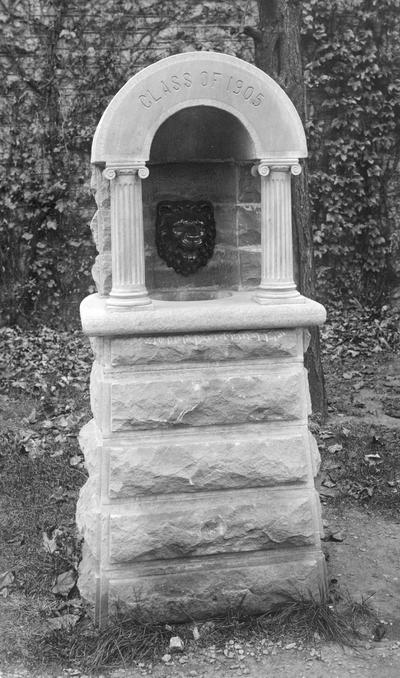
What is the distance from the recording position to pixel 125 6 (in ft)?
29.3

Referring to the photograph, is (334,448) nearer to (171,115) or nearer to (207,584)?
(207,584)

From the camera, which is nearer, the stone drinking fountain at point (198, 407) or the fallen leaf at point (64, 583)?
the stone drinking fountain at point (198, 407)

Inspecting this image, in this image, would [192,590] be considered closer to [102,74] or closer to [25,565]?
[25,565]

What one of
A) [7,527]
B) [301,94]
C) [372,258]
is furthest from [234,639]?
[372,258]

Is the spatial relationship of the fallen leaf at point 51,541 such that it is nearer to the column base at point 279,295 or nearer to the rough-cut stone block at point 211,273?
the rough-cut stone block at point 211,273

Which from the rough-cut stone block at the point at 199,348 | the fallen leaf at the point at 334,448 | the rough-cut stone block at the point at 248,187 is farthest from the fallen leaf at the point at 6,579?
the fallen leaf at the point at 334,448

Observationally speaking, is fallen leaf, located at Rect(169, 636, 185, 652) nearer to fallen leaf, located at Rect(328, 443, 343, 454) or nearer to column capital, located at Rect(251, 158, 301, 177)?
column capital, located at Rect(251, 158, 301, 177)

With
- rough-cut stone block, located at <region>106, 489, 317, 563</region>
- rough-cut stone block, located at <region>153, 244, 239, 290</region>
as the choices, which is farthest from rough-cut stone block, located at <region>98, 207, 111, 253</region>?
rough-cut stone block, located at <region>106, 489, 317, 563</region>

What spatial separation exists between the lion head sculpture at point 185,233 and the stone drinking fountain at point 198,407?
0.46 m

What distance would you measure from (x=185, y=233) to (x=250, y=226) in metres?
0.34

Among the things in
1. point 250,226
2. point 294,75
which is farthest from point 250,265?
point 294,75

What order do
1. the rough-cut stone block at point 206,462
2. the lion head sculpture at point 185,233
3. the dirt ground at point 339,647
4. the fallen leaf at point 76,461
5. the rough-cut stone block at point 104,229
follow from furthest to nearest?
1. the fallen leaf at point 76,461
2. the lion head sculpture at point 185,233
3. the rough-cut stone block at point 104,229
4. the rough-cut stone block at point 206,462
5. the dirt ground at point 339,647

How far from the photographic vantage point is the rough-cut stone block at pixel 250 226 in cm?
411

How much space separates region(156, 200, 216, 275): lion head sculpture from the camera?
4074 mm
